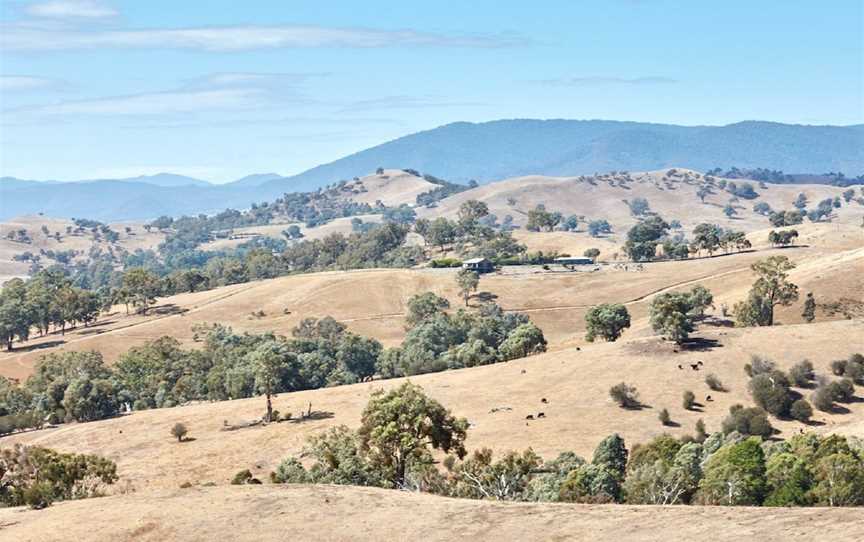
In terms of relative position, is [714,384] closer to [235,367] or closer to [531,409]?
[531,409]

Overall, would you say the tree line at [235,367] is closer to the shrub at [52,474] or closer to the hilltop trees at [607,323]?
the hilltop trees at [607,323]

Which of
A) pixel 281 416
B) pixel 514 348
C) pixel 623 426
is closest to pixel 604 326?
pixel 514 348

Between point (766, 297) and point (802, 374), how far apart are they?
4043 cm

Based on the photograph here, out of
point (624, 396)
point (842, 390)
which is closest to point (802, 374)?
point (842, 390)

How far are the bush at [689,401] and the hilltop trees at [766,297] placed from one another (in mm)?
43063

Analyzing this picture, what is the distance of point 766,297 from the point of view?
126125 mm

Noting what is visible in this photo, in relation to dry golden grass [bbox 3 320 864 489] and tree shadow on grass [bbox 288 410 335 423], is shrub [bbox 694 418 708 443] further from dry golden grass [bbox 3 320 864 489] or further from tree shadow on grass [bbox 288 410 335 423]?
tree shadow on grass [bbox 288 410 335 423]

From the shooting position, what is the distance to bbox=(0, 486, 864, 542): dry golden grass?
35.8m

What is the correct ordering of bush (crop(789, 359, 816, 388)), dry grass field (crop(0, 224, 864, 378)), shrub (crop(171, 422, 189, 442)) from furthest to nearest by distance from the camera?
dry grass field (crop(0, 224, 864, 378)) < bush (crop(789, 359, 816, 388)) < shrub (crop(171, 422, 189, 442))

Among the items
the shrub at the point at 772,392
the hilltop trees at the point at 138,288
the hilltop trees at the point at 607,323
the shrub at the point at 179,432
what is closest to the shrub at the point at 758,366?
the shrub at the point at 772,392

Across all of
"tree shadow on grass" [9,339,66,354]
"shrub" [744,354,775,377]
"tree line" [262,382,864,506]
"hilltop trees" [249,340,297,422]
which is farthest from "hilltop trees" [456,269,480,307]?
"tree line" [262,382,864,506]

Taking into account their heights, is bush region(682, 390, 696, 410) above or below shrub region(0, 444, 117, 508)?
below

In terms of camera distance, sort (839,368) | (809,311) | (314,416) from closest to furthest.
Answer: (314,416) → (839,368) → (809,311)

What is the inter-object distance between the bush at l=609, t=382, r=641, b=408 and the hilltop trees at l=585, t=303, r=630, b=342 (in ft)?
98.9
